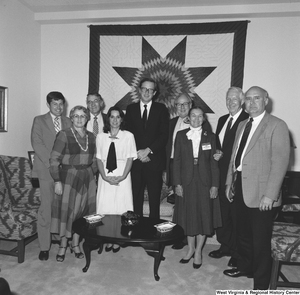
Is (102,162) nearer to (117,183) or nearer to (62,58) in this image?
(117,183)

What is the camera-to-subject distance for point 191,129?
10.0 feet

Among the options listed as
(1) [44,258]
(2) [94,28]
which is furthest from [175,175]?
(2) [94,28]

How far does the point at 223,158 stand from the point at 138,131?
0.92 meters

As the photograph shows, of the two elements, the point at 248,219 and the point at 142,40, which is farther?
the point at 142,40

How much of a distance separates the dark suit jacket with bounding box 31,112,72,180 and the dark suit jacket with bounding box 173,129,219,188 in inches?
50.2

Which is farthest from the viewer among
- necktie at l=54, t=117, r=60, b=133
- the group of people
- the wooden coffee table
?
necktie at l=54, t=117, r=60, b=133

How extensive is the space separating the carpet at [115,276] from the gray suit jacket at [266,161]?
2.75 ft

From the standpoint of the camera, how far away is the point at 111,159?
10.3 ft

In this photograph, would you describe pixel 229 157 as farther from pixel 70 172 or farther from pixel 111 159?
pixel 70 172

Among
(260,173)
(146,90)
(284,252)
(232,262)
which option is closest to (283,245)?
(284,252)

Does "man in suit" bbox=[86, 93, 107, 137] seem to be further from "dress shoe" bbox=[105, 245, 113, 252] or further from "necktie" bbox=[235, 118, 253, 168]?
"necktie" bbox=[235, 118, 253, 168]

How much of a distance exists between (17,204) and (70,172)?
3.16 ft

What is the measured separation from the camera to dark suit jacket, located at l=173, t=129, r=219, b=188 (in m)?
2.98

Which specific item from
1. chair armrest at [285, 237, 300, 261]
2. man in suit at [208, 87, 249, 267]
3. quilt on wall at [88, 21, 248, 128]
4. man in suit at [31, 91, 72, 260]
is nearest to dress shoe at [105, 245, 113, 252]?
man in suit at [31, 91, 72, 260]
